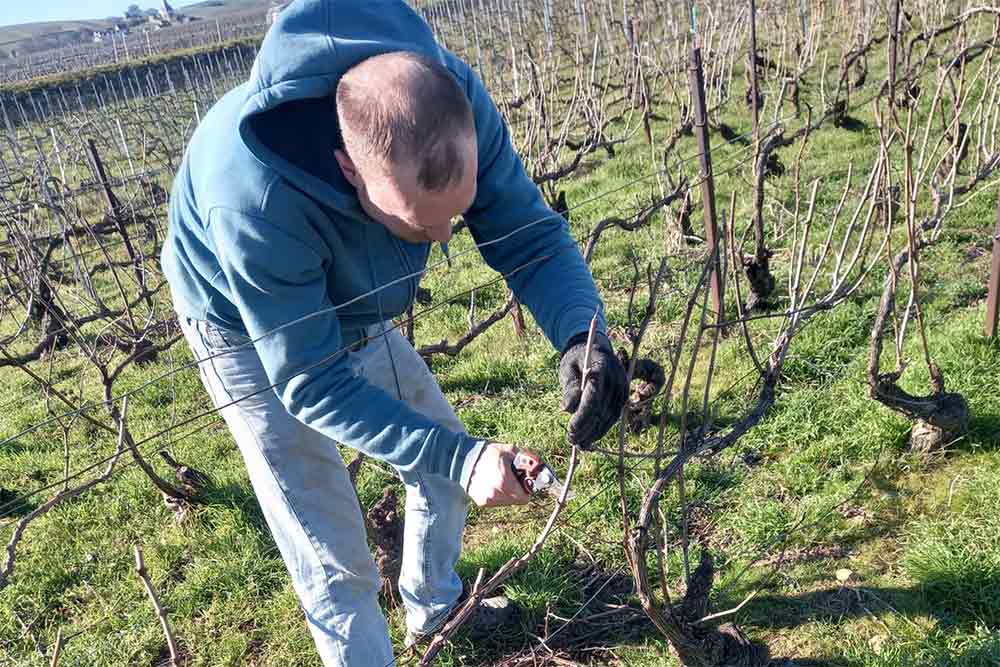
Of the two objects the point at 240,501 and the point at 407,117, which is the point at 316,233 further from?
the point at 240,501

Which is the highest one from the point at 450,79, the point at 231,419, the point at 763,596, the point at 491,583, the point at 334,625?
the point at 450,79

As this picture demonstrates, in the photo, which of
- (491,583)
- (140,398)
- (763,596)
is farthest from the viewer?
(140,398)

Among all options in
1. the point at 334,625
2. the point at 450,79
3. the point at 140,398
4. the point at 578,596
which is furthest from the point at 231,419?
the point at 140,398

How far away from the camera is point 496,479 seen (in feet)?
4.67

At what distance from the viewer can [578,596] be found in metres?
2.49

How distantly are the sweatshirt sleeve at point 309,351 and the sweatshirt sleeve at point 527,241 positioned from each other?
390 millimetres

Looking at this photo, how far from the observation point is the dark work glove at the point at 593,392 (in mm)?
1448

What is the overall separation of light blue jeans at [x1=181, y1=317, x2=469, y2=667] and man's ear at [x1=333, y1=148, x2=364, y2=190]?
0.52 m

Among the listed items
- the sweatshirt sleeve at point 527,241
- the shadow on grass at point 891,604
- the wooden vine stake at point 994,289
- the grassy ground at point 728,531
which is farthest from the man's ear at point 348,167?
the wooden vine stake at point 994,289

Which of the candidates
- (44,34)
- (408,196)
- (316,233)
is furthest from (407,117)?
(44,34)

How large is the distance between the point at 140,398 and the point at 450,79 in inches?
156

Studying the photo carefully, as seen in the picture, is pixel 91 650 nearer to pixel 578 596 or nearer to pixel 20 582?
pixel 20 582

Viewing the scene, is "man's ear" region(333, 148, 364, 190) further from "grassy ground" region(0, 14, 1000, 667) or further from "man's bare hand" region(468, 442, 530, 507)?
"grassy ground" region(0, 14, 1000, 667)

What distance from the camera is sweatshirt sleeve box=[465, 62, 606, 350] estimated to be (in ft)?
5.53
